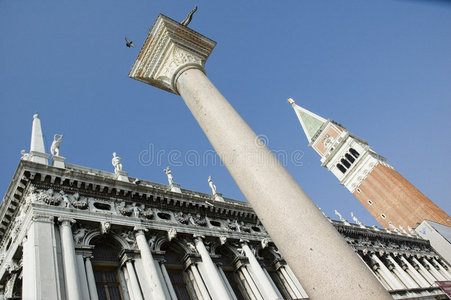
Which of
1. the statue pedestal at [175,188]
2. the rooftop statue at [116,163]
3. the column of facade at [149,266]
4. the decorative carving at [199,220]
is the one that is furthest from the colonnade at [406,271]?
the rooftop statue at [116,163]

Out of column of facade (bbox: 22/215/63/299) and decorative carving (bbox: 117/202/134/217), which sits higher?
decorative carving (bbox: 117/202/134/217)

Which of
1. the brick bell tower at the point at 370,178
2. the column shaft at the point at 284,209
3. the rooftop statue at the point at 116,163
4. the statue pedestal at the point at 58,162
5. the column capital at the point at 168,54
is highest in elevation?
the brick bell tower at the point at 370,178

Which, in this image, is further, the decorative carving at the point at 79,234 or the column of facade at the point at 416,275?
the column of facade at the point at 416,275

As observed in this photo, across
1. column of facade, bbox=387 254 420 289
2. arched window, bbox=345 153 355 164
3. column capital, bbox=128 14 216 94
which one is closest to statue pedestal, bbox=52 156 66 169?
column capital, bbox=128 14 216 94

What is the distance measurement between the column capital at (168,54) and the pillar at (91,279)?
7200 mm

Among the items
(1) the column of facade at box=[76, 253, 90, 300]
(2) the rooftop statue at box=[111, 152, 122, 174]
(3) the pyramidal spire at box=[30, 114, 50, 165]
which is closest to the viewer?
(1) the column of facade at box=[76, 253, 90, 300]

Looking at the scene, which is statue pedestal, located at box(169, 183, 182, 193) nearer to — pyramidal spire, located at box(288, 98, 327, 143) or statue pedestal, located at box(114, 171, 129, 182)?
statue pedestal, located at box(114, 171, 129, 182)

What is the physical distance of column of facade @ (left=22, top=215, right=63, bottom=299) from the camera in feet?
33.4

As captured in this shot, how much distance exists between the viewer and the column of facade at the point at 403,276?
2994 cm

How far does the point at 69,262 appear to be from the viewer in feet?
37.3

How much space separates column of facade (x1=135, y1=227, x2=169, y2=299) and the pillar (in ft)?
6.54

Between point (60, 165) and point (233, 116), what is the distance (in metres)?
10.8

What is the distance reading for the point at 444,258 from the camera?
39.0 m

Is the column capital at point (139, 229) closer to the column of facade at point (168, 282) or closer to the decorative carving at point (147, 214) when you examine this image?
the decorative carving at point (147, 214)
